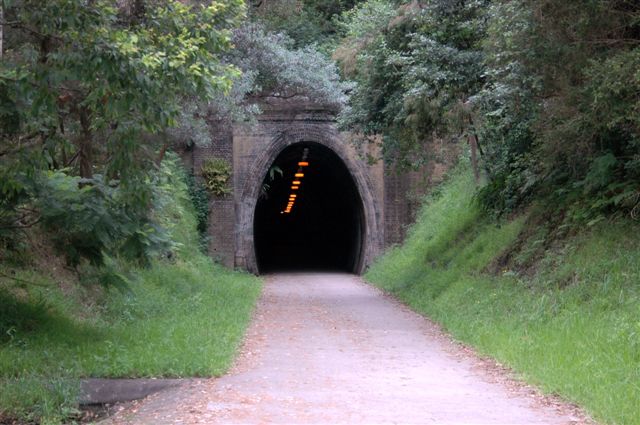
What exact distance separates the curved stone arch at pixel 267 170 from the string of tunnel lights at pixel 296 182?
352 centimetres

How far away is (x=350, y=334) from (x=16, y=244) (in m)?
5.47

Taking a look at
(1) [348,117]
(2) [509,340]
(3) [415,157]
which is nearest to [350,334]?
(2) [509,340]

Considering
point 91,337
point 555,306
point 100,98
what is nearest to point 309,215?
point 555,306

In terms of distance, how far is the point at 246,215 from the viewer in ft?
101

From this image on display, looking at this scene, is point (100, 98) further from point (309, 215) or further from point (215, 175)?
point (309, 215)

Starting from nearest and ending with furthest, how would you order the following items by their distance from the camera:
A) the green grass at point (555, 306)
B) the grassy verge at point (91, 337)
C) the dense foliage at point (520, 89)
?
the green grass at point (555, 306) → the grassy verge at point (91, 337) → the dense foliage at point (520, 89)

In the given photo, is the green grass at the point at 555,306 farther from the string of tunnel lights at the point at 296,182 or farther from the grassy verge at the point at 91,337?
the string of tunnel lights at the point at 296,182

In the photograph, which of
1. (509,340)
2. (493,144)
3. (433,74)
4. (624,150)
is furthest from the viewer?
(493,144)

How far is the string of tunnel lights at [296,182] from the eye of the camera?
3804 centimetres

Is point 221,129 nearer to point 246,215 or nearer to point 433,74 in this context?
point 246,215

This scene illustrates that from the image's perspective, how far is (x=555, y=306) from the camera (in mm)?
12070

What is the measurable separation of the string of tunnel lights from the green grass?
17.0m

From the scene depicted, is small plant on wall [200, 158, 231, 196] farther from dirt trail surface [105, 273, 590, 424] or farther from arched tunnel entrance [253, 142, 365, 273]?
dirt trail surface [105, 273, 590, 424]

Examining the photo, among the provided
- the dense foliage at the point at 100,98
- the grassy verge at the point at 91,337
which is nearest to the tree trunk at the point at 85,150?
the dense foliage at the point at 100,98
